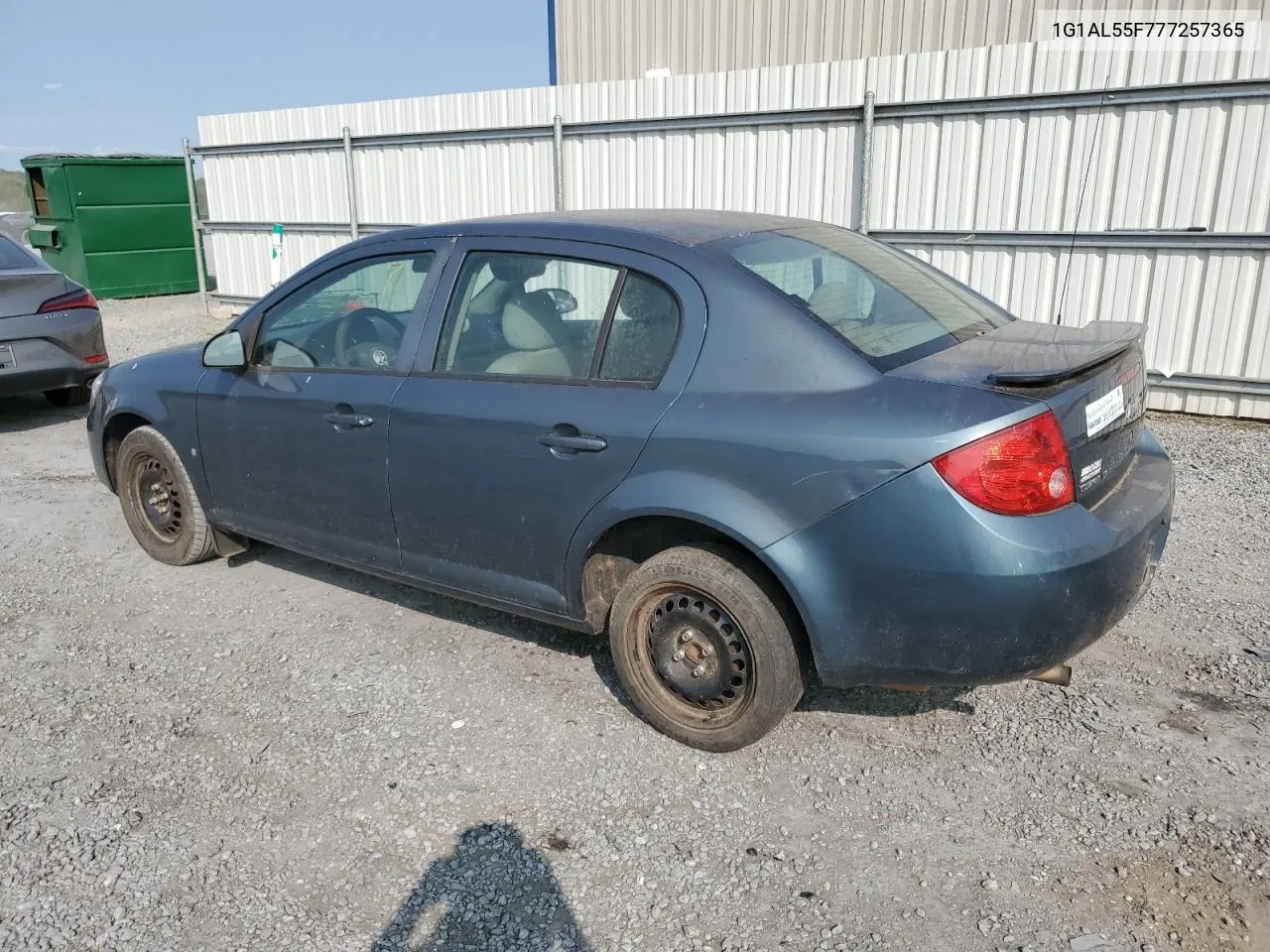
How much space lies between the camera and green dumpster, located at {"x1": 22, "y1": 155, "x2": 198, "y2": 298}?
15125mm

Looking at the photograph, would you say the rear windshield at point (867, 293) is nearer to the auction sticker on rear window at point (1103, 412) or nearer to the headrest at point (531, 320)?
the auction sticker on rear window at point (1103, 412)

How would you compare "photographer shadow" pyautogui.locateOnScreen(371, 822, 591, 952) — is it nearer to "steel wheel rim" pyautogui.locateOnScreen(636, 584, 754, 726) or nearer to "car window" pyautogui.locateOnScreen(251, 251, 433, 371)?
"steel wheel rim" pyautogui.locateOnScreen(636, 584, 754, 726)

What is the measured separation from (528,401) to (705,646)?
100cm

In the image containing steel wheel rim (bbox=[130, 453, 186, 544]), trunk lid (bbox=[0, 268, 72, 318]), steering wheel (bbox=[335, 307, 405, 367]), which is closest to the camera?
steering wheel (bbox=[335, 307, 405, 367])

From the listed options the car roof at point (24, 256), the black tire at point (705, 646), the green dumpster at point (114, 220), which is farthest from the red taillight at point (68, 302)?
the green dumpster at point (114, 220)

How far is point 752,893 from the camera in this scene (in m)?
2.58

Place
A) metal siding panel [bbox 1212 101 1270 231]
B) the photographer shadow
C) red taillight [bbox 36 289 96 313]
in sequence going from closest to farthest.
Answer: the photographer shadow → metal siding panel [bbox 1212 101 1270 231] → red taillight [bbox 36 289 96 313]

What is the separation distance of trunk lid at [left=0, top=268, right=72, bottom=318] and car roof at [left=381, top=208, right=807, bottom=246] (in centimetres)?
484

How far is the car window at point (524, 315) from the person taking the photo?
335cm

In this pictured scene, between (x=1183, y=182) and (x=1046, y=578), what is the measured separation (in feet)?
19.8

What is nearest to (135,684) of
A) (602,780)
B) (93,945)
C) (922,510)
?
(93,945)

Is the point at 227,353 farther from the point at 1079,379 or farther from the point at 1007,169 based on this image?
the point at 1007,169

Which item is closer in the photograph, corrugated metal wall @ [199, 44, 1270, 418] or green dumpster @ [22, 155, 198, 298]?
corrugated metal wall @ [199, 44, 1270, 418]

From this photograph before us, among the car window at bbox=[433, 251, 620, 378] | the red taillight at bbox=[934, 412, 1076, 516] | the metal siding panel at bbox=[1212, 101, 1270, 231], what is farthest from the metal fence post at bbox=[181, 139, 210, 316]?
the red taillight at bbox=[934, 412, 1076, 516]
